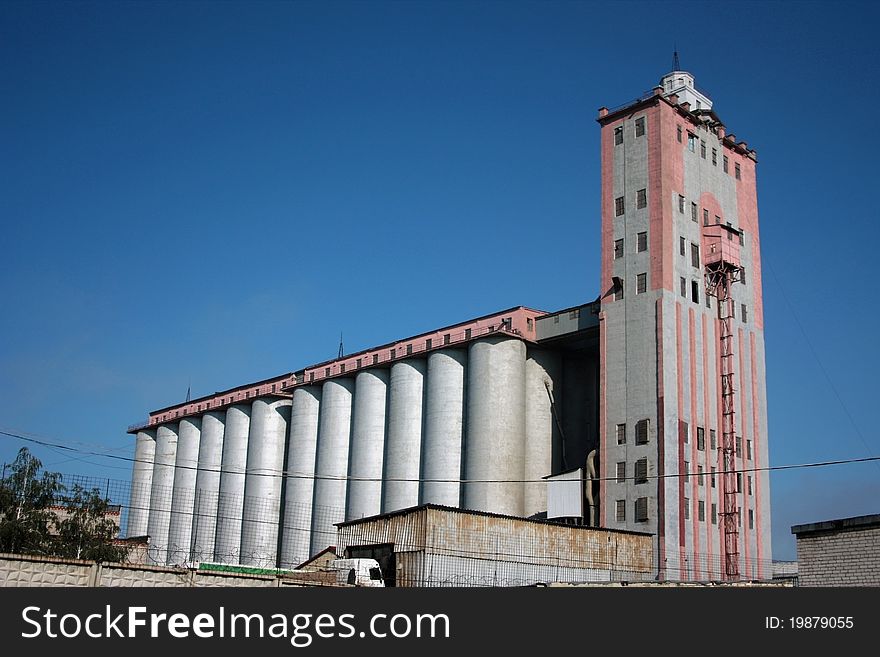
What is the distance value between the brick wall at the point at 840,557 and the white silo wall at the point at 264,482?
2033 inches

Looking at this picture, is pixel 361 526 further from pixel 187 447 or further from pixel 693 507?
pixel 187 447

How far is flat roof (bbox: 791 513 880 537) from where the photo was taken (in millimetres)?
27938

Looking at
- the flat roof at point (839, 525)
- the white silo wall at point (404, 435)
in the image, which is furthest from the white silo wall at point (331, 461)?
the flat roof at point (839, 525)

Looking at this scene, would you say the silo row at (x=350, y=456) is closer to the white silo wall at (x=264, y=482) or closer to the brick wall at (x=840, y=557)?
the white silo wall at (x=264, y=482)

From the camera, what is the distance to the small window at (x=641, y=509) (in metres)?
52.2

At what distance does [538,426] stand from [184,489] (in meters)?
38.7

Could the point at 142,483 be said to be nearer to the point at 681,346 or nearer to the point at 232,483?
the point at 232,483

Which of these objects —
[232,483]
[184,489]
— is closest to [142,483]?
[184,489]

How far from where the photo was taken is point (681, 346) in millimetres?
55719

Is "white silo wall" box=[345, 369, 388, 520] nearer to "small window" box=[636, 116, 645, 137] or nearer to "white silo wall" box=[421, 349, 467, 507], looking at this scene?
"white silo wall" box=[421, 349, 467, 507]

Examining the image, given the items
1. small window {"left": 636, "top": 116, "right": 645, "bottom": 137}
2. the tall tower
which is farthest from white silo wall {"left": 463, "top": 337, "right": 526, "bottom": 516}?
small window {"left": 636, "top": 116, "right": 645, "bottom": 137}

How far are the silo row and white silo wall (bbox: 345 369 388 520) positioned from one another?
97mm

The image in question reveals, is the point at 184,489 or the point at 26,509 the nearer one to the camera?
the point at 26,509
